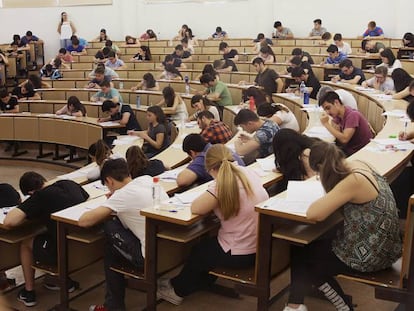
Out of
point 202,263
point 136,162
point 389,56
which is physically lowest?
point 202,263

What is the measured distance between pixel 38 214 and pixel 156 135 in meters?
3.77

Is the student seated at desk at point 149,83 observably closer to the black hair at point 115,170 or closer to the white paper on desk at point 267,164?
the white paper on desk at point 267,164

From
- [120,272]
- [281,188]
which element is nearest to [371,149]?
[281,188]

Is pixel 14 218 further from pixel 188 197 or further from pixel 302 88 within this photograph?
pixel 302 88

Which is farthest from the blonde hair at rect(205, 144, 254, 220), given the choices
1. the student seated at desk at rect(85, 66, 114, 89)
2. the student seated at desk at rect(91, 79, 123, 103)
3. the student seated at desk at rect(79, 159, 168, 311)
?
the student seated at desk at rect(85, 66, 114, 89)

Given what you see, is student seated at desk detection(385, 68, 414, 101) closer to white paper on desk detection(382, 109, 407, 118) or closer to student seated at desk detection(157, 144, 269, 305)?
white paper on desk detection(382, 109, 407, 118)

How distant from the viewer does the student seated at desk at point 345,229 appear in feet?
11.5

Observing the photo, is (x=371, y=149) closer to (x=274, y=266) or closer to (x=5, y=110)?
(x=274, y=266)

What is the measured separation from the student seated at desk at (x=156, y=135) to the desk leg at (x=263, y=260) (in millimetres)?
4583

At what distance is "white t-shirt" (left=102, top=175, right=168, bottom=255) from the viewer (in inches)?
171

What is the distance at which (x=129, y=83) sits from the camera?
43.7ft

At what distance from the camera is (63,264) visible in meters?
4.62

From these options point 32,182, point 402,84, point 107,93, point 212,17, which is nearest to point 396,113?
point 402,84

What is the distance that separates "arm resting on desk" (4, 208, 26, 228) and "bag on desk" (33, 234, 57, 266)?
0.92 ft
